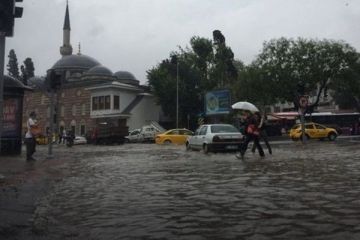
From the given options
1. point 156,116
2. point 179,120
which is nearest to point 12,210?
point 179,120

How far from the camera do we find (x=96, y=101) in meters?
73.0

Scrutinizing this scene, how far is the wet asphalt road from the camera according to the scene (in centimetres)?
581

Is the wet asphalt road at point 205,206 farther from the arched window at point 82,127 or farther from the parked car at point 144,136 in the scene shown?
the arched window at point 82,127

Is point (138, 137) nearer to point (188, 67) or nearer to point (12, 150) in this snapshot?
point (188, 67)

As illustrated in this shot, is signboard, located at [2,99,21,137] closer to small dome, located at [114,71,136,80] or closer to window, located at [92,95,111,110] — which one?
window, located at [92,95,111,110]

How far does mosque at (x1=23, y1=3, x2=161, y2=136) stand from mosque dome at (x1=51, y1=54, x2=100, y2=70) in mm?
172

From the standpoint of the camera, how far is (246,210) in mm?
7039

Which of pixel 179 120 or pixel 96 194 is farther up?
pixel 179 120

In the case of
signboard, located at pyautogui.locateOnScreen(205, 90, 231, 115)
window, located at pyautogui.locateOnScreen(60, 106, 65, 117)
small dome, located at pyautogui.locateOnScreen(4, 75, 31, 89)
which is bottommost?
small dome, located at pyautogui.locateOnScreen(4, 75, 31, 89)

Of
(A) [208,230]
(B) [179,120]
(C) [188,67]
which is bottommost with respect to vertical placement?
(A) [208,230]

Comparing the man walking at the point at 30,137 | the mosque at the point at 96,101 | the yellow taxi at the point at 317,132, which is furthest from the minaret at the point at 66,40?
the man walking at the point at 30,137

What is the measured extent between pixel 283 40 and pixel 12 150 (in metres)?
36.2

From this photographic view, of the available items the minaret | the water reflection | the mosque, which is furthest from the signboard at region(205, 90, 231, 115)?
the minaret

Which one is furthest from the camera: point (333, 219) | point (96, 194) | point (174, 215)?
point (96, 194)
